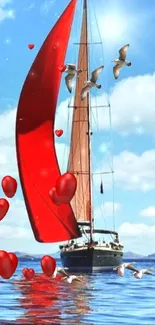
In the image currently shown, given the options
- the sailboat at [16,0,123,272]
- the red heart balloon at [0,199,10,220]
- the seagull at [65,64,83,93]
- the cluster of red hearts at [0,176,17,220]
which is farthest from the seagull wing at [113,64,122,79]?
the red heart balloon at [0,199,10,220]

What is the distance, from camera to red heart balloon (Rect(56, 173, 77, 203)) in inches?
582

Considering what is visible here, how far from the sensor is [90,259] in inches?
1682

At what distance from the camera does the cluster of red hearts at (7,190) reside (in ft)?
53.0

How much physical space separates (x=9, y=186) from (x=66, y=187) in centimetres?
209

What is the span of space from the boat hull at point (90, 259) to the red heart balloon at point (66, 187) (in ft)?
92.0

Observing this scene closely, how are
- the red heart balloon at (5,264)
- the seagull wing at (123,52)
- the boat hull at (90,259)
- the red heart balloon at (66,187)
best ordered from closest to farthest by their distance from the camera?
the red heart balloon at (66,187) < the red heart balloon at (5,264) < the seagull wing at (123,52) < the boat hull at (90,259)

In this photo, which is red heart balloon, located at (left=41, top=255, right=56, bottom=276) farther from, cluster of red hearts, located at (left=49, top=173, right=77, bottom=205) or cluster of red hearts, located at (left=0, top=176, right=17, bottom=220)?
cluster of red hearts, located at (left=49, top=173, right=77, bottom=205)

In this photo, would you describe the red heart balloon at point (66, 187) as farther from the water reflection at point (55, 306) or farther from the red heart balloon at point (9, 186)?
the water reflection at point (55, 306)

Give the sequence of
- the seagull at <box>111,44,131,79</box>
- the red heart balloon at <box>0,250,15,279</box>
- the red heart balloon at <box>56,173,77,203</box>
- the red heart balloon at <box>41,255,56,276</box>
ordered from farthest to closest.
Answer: the seagull at <box>111,44,131,79</box>, the red heart balloon at <box>41,255,56,276</box>, the red heart balloon at <box>0,250,15,279</box>, the red heart balloon at <box>56,173,77,203</box>

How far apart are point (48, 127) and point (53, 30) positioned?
3.16 meters

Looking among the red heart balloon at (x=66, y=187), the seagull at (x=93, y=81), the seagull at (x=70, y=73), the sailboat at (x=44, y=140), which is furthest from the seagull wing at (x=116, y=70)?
the red heart balloon at (x=66, y=187)

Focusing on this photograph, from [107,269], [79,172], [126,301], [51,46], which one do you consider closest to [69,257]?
[107,269]

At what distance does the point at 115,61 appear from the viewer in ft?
70.2

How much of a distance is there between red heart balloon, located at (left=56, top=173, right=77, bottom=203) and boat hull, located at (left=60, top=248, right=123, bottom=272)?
2804 centimetres
